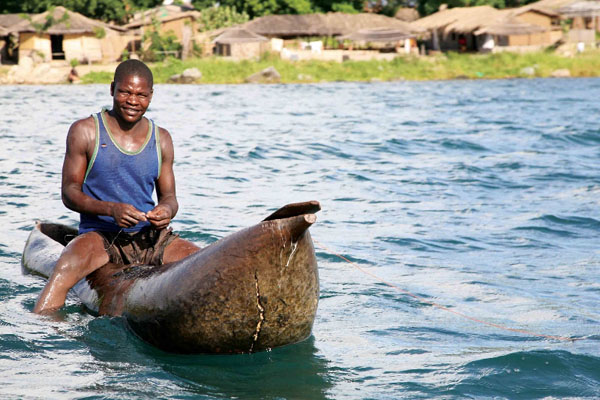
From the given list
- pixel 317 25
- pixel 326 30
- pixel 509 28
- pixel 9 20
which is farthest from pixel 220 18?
pixel 509 28

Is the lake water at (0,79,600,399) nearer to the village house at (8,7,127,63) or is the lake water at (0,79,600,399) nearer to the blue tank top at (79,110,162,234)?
the blue tank top at (79,110,162,234)

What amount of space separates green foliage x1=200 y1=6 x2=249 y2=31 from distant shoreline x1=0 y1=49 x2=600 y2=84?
7.51 metres

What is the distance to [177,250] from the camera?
508 cm

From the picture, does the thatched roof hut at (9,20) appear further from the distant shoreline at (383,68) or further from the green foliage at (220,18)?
the green foliage at (220,18)

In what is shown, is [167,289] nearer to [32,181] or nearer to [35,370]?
[35,370]

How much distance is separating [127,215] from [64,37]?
36.1 m

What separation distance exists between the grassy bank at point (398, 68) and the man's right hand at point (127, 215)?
1178 inches

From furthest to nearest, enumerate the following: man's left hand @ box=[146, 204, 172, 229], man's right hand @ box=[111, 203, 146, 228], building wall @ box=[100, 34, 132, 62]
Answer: building wall @ box=[100, 34, 132, 62] → man's left hand @ box=[146, 204, 172, 229] → man's right hand @ box=[111, 203, 146, 228]

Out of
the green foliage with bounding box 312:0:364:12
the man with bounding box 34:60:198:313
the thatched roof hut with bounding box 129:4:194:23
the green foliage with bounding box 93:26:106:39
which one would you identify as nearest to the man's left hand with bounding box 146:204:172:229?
the man with bounding box 34:60:198:313

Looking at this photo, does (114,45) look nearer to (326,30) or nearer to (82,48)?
(82,48)

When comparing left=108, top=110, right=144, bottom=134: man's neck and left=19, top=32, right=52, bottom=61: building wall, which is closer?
left=108, top=110, right=144, bottom=134: man's neck

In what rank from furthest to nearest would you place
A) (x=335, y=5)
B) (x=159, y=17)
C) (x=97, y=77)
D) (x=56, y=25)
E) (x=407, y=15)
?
(x=407, y=15) → (x=335, y=5) → (x=159, y=17) → (x=56, y=25) → (x=97, y=77)

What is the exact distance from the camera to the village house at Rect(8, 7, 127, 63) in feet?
123

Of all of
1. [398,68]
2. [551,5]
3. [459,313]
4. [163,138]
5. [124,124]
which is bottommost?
[459,313]
